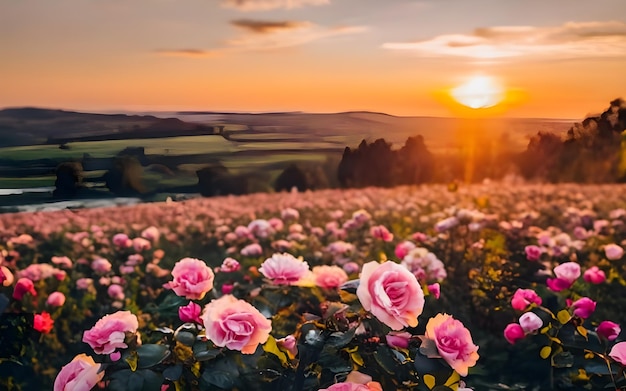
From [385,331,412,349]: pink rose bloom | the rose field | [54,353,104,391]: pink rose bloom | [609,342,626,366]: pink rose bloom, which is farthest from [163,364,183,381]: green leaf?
[609,342,626,366]: pink rose bloom

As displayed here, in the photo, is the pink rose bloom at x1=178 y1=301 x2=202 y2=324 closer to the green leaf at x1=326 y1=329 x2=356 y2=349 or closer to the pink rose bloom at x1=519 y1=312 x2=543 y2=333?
the green leaf at x1=326 y1=329 x2=356 y2=349

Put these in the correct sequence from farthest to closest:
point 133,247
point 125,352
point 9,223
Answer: point 133,247 < point 9,223 < point 125,352

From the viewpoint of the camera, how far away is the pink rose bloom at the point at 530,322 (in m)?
1.62

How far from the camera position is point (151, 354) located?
1.25 metres

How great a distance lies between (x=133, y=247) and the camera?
1.75m

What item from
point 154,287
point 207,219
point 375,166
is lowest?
point 154,287

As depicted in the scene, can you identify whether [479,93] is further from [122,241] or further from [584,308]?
[122,241]

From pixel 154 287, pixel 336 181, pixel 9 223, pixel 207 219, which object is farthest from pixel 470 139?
pixel 9 223

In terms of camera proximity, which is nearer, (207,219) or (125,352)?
(125,352)

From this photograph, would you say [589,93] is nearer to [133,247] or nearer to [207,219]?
[207,219]

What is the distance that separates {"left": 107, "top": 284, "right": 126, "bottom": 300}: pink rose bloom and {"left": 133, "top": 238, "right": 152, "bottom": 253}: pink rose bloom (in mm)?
99

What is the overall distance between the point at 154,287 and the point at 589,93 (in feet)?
3.84

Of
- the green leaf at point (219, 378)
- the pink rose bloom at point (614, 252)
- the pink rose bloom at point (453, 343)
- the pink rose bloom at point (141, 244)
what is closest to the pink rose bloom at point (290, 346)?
→ the green leaf at point (219, 378)

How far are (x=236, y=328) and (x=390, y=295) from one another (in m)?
0.28
